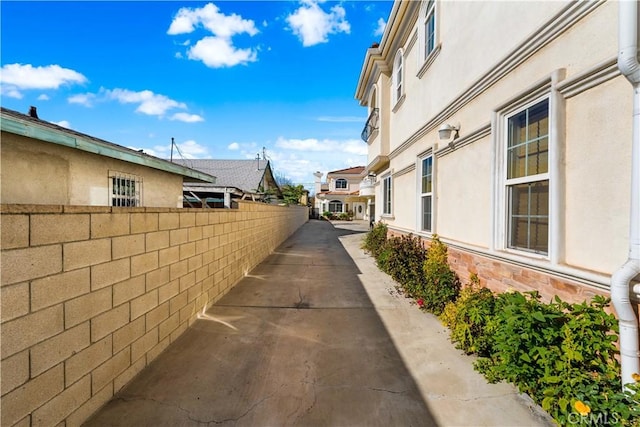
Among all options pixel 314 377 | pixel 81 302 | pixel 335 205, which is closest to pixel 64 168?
pixel 81 302

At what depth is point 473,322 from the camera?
362 cm

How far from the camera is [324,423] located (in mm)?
2430

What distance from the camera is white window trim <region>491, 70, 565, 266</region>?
2928mm

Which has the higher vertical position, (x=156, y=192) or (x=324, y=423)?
(x=156, y=192)

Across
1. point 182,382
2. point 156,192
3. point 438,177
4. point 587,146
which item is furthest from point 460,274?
point 156,192

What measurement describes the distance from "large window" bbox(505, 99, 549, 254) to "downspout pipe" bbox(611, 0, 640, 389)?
1.02 m

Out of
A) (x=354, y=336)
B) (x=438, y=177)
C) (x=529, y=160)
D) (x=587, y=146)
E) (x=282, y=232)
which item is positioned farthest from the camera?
(x=282, y=232)

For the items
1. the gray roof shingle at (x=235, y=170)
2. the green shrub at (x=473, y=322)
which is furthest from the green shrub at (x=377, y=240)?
the gray roof shingle at (x=235, y=170)

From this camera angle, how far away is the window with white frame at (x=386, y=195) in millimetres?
10758

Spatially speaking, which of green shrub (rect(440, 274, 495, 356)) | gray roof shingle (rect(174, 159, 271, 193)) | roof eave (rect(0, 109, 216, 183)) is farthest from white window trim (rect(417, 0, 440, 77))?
gray roof shingle (rect(174, 159, 271, 193))

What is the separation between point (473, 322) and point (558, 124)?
238 centimetres

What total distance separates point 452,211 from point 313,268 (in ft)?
14.5

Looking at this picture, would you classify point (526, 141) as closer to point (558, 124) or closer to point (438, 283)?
point (558, 124)

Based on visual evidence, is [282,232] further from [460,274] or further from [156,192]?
[460,274]
